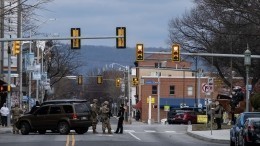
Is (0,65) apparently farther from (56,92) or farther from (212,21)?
(56,92)

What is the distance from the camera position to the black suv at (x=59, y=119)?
38.4m

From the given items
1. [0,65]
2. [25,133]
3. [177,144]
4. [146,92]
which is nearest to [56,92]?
[146,92]

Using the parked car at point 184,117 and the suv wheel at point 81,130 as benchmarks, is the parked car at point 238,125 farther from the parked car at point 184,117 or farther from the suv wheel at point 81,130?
the parked car at point 184,117

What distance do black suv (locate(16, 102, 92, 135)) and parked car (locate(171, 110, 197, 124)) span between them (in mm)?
24909

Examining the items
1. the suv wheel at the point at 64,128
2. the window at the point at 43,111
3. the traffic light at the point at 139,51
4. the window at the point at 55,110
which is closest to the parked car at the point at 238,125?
the suv wheel at the point at 64,128

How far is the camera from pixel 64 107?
38844 mm

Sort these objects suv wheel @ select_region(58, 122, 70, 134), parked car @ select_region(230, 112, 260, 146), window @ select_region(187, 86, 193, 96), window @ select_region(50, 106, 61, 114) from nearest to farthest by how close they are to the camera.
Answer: parked car @ select_region(230, 112, 260, 146) < suv wheel @ select_region(58, 122, 70, 134) < window @ select_region(50, 106, 61, 114) < window @ select_region(187, 86, 193, 96)

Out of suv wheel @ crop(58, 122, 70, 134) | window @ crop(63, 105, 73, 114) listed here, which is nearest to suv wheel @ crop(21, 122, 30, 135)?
suv wheel @ crop(58, 122, 70, 134)

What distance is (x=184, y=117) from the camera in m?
64.0

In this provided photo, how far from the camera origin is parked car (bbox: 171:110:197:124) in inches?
2486

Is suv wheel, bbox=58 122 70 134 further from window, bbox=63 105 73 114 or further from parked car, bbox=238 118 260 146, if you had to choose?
parked car, bbox=238 118 260 146

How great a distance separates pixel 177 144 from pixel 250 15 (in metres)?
11.9

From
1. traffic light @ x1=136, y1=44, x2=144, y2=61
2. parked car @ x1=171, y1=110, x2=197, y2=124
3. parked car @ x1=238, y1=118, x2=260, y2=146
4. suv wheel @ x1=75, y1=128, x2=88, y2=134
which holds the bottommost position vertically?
parked car @ x1=171, y1=110, x2=197, y2=124

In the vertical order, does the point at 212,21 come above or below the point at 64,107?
above
